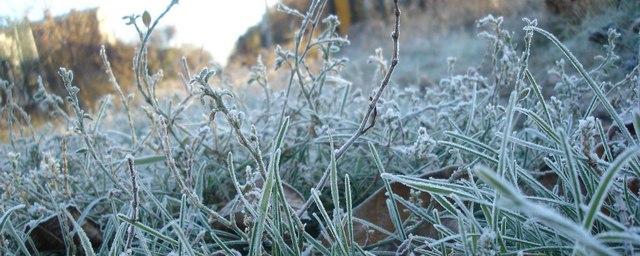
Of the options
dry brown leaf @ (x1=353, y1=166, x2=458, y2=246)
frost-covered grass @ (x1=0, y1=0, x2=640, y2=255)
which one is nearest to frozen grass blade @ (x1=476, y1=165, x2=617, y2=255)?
frost-covered grass @ (x1=0, y1=0, x2=640, y2=255)

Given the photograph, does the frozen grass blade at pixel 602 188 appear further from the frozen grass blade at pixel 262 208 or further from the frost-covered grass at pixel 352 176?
the frozen grass blade at pixel 262 208

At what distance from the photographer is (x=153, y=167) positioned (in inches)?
65.7

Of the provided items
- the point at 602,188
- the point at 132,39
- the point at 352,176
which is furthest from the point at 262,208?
the point at 132,39

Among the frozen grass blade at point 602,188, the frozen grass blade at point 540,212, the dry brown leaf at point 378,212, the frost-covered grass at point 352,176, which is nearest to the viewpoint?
the frozen grass blade at point 540,212

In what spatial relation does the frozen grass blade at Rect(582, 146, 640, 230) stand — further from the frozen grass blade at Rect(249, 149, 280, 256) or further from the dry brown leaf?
the dry brown leaf

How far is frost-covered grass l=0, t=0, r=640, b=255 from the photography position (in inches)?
30.0

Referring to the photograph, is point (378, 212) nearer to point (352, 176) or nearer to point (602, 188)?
point (352, 176)

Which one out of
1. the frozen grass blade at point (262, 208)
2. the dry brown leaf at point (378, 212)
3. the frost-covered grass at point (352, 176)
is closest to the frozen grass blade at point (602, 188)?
the frost-covered grass at point (352, 176)

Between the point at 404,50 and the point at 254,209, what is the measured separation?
6.19 metres

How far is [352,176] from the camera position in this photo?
1395mm

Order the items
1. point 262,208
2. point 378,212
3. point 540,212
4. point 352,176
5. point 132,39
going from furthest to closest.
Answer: point 132,39, point 352,176, point 378,212, point 262,208, point 540,212

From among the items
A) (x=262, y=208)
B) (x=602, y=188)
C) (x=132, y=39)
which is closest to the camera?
(x=602, y=188)

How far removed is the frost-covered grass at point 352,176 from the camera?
0.76 meters

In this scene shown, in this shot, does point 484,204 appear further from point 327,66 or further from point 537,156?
point 327,66
